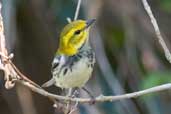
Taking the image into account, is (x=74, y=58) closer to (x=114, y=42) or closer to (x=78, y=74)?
(x=78, y=74)

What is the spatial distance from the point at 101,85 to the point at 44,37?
0.65 meters

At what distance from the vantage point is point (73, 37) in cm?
257

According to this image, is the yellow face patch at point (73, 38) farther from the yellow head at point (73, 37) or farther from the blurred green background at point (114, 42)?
the blurred green background at point (114, 42)

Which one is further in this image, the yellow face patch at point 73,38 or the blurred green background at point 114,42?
the blurred green background at point 114,42

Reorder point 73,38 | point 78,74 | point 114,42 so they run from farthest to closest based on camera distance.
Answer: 1. point 114,42
2. point 73,38
3. point 78,74

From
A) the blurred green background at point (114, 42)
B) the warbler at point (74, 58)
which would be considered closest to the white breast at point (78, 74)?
the warbler at point (74, 58)

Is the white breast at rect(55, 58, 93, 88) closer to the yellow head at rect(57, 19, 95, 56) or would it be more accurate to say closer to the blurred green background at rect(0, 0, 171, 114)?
the yellow head at rect(57, 19, 95, 56)

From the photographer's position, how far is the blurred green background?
3.44m

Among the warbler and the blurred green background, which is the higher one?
the warbler

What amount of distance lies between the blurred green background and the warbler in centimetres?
69

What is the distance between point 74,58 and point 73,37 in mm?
100

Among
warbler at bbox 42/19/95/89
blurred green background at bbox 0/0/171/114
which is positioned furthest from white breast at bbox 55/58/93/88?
blurred green background at bbox 0/0/171/114

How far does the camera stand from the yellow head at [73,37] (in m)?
2.45

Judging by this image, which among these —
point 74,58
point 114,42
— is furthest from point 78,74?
point 114,42
